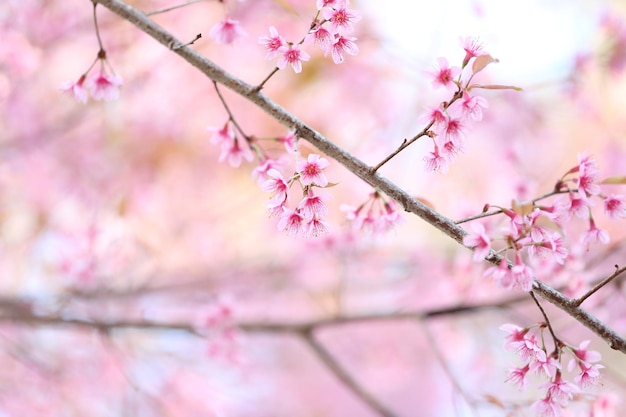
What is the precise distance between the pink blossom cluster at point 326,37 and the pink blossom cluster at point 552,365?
543mm

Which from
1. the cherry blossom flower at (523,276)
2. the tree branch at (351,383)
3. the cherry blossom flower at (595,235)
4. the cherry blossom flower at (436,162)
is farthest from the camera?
the tree branch at (351,383)

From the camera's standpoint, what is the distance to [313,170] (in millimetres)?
1032

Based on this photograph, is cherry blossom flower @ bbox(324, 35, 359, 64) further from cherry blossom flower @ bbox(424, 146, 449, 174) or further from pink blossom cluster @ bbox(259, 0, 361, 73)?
cherry blossom flower @ bbox(424, 146, 449, 174)

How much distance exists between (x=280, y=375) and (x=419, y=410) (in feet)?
3.91

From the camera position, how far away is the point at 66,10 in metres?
2.46

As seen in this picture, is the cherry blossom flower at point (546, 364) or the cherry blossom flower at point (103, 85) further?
the cherry blossom flower at point (103, 85)

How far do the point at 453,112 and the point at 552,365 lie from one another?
1.46ft

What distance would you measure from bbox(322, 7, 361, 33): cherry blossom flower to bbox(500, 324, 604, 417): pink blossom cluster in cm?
56

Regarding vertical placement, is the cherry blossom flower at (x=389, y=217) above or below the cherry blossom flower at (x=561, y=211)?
above

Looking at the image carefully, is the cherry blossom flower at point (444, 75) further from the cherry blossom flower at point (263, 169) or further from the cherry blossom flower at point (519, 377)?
the cherry blossom flower at point (519, 377)

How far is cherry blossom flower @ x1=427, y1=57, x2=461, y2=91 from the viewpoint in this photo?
106cm

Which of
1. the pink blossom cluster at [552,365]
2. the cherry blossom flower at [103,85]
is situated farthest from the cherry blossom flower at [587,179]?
the cherry blossom flower at [103,85]

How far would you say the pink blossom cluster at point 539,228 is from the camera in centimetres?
98

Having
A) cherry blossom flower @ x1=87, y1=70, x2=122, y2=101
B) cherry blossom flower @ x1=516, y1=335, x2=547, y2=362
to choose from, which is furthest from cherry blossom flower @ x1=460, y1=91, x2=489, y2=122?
cherry blossom flower @ x1=87, y1=70, x2=122, y2=101
